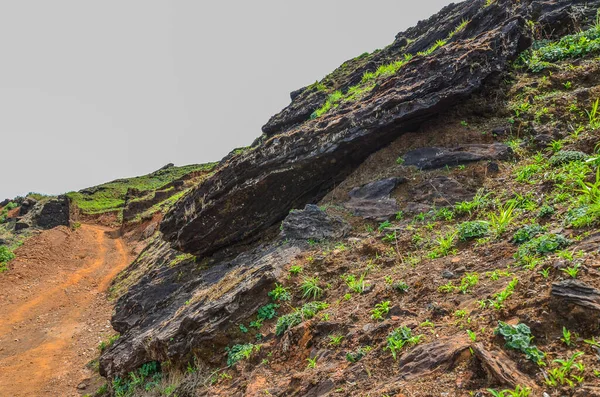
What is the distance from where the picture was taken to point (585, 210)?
4.38 meters

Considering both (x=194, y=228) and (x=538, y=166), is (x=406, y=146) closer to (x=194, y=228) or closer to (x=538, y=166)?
(x=538, y=166)

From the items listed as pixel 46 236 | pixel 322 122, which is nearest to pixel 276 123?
pixel 322 122

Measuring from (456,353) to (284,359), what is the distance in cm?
286

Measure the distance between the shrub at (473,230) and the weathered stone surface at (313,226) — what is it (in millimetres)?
2596

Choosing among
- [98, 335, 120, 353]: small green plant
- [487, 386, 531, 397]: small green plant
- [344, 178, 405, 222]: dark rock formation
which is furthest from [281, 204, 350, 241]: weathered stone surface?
[98, 335, 120, 353]: small green plant

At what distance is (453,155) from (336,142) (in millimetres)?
3136

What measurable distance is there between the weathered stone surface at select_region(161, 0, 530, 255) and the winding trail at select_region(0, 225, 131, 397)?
5.23 m

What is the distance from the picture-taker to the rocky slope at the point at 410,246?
11.2 feet

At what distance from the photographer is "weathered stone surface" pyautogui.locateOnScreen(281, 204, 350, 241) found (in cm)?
758

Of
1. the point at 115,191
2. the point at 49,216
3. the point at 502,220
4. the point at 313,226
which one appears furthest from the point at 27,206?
the point at 502,220

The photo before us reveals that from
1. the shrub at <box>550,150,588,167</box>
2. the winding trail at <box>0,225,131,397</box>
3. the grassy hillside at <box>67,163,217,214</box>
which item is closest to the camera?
the shrub at <box>550,150,588,167</box>

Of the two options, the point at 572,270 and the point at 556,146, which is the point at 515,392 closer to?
the point at 572,270

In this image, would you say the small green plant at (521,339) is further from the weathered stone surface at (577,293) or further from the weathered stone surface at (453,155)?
the weathered stone surface at (453,155)

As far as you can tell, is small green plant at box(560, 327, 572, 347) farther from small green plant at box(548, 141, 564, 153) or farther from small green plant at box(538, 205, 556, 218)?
small green plant at box(548, 141, 564, 153)
